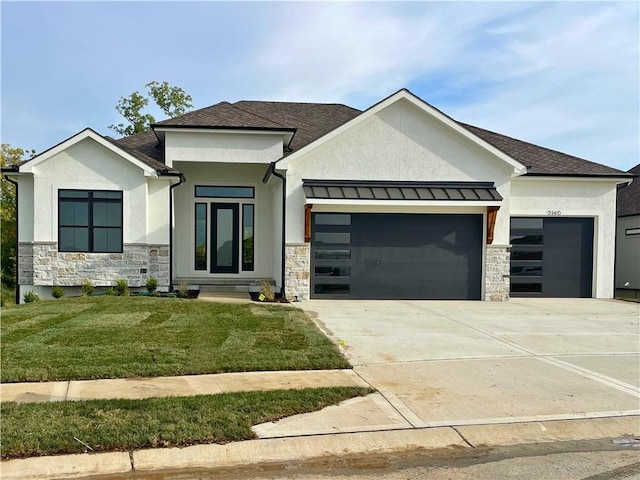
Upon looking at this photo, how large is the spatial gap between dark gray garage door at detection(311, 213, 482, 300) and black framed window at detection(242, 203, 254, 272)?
366 cm

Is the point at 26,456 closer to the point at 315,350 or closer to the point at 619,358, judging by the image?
the point at 315,350

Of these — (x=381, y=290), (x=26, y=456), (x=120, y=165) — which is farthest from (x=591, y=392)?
(x=120, y=165)

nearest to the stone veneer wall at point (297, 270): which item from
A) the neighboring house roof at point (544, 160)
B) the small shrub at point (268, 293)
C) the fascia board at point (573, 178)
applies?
the small shrub at point (268, 293)

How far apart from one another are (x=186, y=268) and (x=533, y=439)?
44.7 ft

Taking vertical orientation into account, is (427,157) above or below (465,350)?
above

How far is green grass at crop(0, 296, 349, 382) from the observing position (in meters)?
6.61

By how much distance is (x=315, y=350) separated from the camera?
7.71m

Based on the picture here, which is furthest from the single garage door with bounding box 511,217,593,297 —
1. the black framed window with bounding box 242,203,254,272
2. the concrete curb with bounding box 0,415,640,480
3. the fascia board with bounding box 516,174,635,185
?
the concrete curb with bounding box 0,415,640,480

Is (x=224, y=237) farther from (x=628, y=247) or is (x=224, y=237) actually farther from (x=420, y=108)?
(x=628, y=247)

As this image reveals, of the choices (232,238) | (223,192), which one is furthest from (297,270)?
(223,192)

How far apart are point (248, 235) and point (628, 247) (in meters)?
14.4

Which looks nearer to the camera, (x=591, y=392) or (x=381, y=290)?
(x=591, y=392)

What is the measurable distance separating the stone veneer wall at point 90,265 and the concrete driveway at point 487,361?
495 centimetres

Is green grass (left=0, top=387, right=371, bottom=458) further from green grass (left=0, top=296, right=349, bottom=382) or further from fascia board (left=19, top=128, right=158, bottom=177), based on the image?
fascia board (left=19, top=128, right=158, bottom=177)
